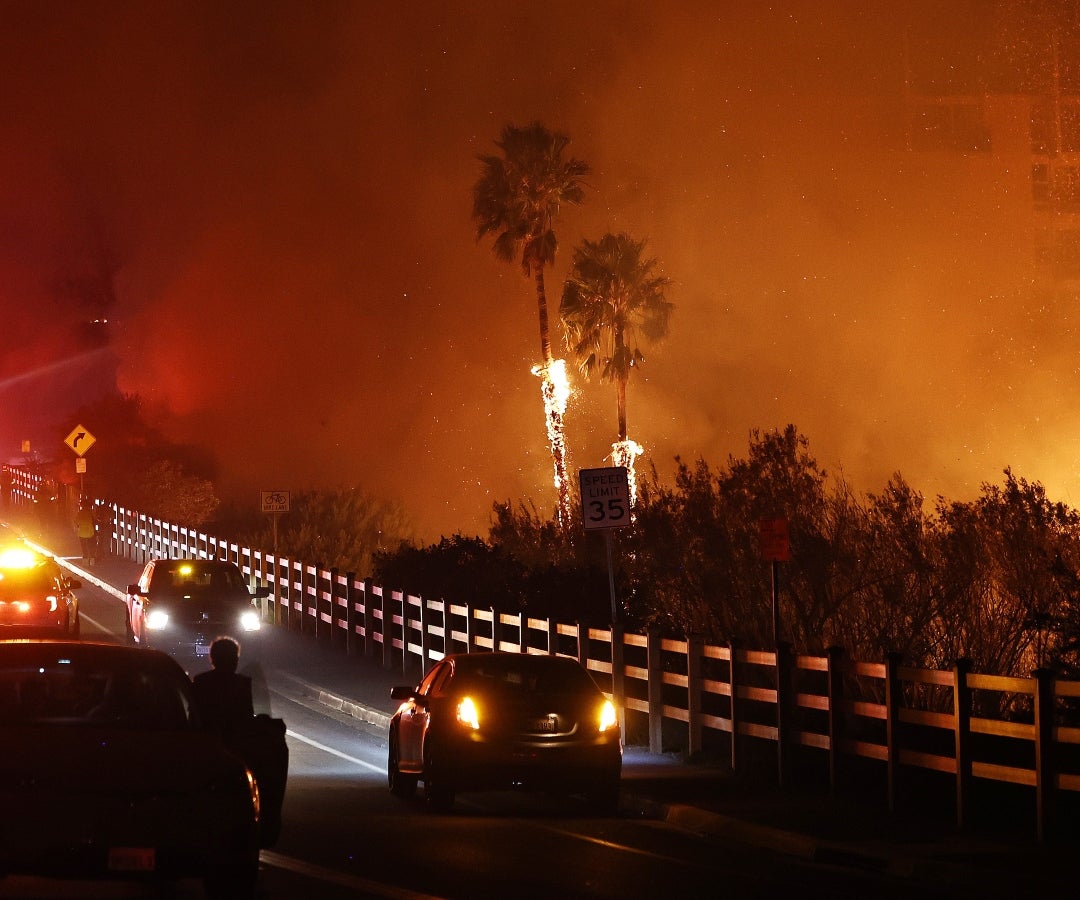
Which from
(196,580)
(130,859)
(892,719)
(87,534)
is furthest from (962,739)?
(87,534)

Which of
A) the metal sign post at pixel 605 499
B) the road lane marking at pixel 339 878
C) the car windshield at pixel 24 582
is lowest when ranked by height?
the road lane marking at pixel 339 878

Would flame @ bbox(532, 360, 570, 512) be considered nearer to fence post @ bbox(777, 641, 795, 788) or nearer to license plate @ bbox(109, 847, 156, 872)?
fence post @ bbox(777, 641, 795, 788)

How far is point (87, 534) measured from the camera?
4706 centimetres

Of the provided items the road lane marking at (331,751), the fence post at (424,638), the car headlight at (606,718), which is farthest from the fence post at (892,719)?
the fence post at (424,638)

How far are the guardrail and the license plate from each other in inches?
289

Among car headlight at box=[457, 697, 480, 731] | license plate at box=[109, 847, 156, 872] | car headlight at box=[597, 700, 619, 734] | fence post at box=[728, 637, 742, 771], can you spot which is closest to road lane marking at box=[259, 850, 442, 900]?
license plate at box=[109, 847, 156, 872]

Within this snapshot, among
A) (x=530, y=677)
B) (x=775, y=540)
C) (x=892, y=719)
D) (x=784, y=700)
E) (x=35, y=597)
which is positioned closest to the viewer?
(x=892, y=719)

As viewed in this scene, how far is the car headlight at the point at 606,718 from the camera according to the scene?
50.9ft

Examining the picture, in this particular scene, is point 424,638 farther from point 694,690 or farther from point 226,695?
point 226,695

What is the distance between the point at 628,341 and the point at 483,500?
38701mm

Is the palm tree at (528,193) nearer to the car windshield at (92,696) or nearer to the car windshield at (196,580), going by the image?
the car windshield at (196,580)

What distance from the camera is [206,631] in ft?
97.5

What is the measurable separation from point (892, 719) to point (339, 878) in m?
6.02

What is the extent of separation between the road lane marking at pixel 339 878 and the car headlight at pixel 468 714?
327 centimetres
